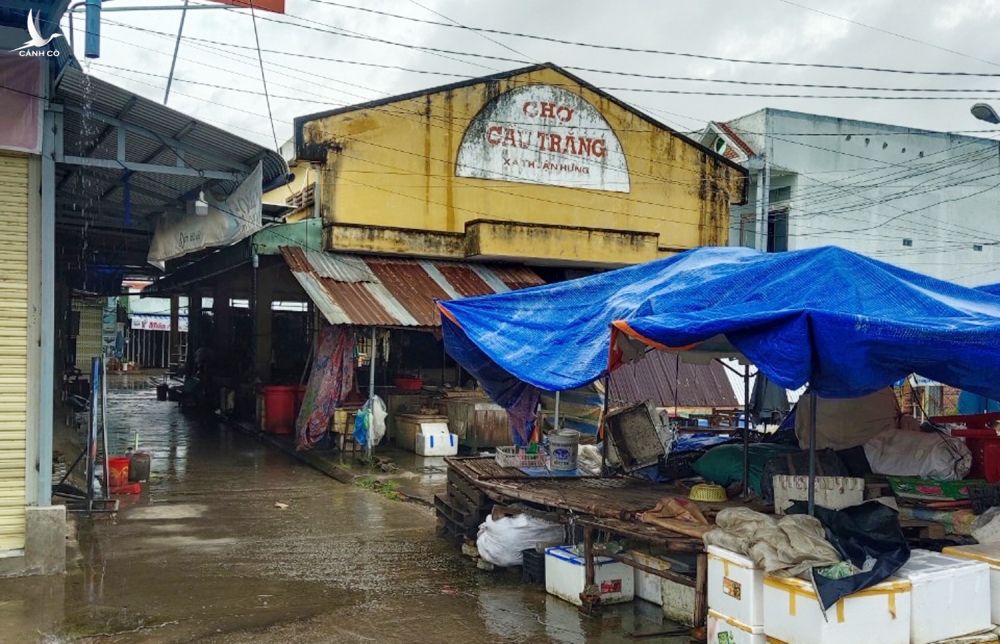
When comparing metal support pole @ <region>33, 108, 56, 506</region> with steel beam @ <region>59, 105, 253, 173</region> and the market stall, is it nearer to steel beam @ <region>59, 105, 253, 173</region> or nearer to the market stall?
steel beam @ <region>59, 105, 253, 173</region>

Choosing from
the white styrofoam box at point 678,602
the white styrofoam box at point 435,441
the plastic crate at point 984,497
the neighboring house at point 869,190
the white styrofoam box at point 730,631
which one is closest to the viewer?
the white styrofoam box at point 730,631

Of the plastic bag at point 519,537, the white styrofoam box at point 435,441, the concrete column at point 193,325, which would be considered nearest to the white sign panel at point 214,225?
the plastic bag at point 519,537

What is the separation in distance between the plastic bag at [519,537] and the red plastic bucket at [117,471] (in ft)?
20.8

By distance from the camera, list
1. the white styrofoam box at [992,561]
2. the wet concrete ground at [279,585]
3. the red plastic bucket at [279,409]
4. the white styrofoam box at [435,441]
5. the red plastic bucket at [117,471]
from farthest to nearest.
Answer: the red plastic bucket at [279,409]
the white styrofoam box at [435,441]
the red plastic bucket at [117,471]
the wet concrete ground at [279,585]
the white styrofoam box at [992,561]

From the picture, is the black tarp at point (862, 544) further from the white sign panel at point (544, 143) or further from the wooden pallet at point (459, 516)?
the white sign panel at point (544, 143)

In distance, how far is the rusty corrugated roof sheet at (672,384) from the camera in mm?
17953

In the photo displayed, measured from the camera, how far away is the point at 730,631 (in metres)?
5.99

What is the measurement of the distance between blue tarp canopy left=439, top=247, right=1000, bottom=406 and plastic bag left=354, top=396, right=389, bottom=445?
5568mm

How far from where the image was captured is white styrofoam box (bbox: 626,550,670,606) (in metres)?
7.32

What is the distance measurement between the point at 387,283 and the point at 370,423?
3.15 meters

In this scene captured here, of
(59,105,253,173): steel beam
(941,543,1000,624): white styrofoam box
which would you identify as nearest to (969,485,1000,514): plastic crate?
(941,543,1000,624): white styrofoam box

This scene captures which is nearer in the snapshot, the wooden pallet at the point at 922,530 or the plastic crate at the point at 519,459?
the wooden pallet at the point at 922,530

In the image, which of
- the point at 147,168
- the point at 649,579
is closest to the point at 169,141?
the point at 147,168

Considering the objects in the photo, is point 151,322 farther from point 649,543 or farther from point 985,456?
point 985,456
